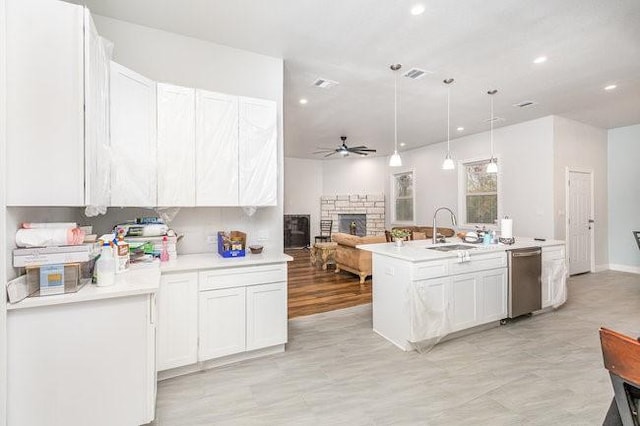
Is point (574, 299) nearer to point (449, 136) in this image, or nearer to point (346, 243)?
point (346, 243)

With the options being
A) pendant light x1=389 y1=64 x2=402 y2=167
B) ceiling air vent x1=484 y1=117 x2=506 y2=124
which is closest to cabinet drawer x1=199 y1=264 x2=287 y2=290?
pendant light x1=389 y1=64 x2=402 y2=167

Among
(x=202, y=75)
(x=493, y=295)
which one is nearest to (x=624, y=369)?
(x=493, y=295)

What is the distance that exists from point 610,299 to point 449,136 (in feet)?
13.4

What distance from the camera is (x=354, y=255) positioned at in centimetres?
550

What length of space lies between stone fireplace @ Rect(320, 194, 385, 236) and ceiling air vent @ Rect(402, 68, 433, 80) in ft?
19.0

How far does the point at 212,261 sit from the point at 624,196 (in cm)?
770

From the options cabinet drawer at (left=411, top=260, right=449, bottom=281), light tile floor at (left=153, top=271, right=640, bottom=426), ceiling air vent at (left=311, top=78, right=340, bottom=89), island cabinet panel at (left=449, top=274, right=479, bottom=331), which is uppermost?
ceiling air vent at (left=311, top=78, right=340, bottom=89)

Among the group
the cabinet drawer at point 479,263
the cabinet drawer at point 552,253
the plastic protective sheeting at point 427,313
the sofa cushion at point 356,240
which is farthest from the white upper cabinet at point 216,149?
the cabinet drawer at point 552,253

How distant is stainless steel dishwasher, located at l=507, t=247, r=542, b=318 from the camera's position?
11.4 feet

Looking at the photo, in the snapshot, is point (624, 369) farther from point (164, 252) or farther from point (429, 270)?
point (164, 252)

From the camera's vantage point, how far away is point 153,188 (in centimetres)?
245

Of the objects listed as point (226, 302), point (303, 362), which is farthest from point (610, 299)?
point (226, 302)

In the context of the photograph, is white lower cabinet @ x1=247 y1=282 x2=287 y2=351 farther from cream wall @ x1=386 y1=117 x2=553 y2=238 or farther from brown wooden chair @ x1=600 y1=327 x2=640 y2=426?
cream wall @ x1=386 y1=117 x2=553 y2=238

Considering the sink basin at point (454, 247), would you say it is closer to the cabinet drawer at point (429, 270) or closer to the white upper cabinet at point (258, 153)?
the cabinet drawer at point (429, 270)
